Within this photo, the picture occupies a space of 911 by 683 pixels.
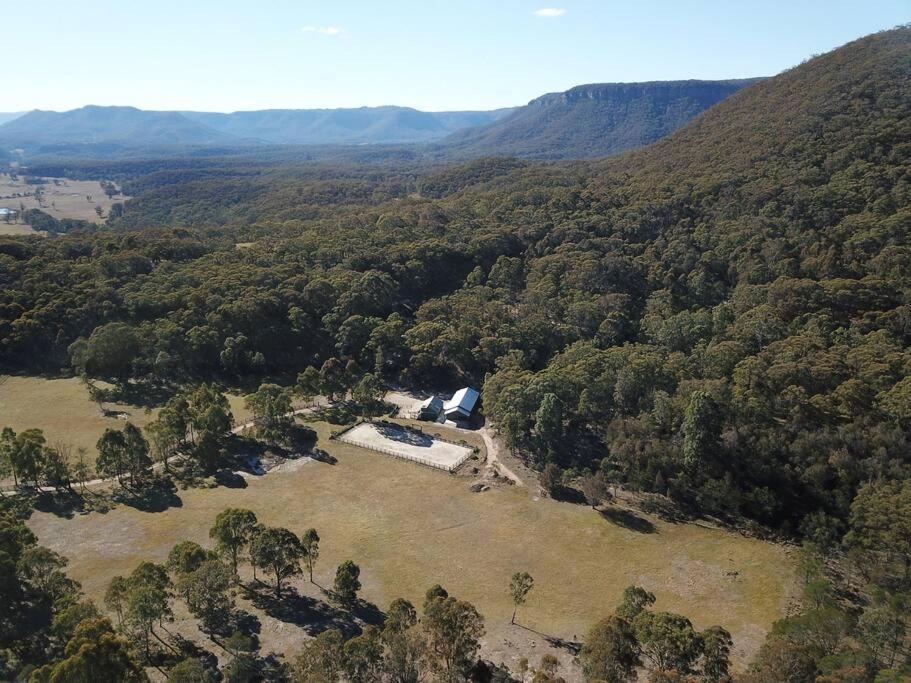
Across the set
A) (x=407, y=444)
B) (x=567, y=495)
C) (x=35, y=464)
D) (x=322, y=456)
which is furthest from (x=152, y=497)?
(x=567, y=495)

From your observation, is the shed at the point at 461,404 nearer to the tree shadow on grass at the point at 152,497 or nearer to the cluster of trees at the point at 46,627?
the tree shadow on grass at the point at 152,497

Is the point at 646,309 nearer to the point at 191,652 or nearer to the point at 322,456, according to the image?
the point at 322,456

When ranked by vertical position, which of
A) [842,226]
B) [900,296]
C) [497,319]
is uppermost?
[842,226]

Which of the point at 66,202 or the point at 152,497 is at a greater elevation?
the point at 66,202

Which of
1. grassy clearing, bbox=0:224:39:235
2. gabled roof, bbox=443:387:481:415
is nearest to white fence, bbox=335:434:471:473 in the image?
gabled roof, bbox=443:387:481:415

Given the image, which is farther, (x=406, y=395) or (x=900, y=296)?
(x=406, y=395)

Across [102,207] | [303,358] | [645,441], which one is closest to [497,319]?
[303,358]

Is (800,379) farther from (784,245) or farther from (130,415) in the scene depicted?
(130,415)

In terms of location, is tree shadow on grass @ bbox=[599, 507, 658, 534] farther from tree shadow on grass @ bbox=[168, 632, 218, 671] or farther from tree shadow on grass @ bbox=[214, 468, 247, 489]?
tree shadow on grass @ bbox=[214, 468, 247, 489]

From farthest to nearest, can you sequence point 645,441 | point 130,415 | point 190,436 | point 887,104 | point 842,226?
point 887,104 < point 842,226 < point 130,415 < point 190,436 < point 645,441
